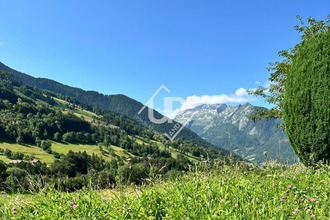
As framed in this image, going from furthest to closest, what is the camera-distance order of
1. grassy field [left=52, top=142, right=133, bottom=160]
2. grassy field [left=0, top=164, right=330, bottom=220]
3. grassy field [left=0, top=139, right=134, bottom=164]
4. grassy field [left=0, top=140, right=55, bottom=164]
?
grassy field [left=52, top=142, right=133, bottom=160] < grassy field [left=0, top=139, right=134, bottom=164] < grassy field [left=0, top=140, right=55, bottom=164] < grassy field [left=0, top=164, right=330, bottom=220]

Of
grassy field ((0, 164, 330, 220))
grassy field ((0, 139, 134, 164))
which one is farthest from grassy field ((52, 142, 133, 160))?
grassy field ((0, 164, 330, 220))

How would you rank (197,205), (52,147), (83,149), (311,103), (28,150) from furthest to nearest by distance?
(83,149) < (52,147) < (28,150) < (311,103) < (197,205)

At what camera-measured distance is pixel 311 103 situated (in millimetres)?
7965

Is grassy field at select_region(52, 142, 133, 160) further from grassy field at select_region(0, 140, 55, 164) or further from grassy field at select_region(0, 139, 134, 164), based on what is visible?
grassy field at select_region(0, 140, 55, 164)

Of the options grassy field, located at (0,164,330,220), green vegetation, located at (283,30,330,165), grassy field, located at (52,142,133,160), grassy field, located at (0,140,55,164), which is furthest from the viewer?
grassy field, located at (52,142,133,160)

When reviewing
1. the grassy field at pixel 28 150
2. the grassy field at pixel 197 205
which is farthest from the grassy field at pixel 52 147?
the grassy field at pixel 197 205

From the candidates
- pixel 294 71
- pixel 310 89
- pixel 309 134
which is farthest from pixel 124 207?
pixel 294 71

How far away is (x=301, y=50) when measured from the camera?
9117 millimetres

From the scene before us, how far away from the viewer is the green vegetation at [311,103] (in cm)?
766

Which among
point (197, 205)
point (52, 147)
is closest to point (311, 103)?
point (197, 205)

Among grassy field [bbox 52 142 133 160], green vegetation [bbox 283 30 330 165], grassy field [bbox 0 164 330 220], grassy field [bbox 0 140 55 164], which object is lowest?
grassy field [bbox 0 140 55 164]

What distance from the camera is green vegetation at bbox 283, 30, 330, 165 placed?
766cm

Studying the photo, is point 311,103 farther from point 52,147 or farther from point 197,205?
point 52,147

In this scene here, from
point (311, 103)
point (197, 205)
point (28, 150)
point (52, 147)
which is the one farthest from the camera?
point (52, 147)
